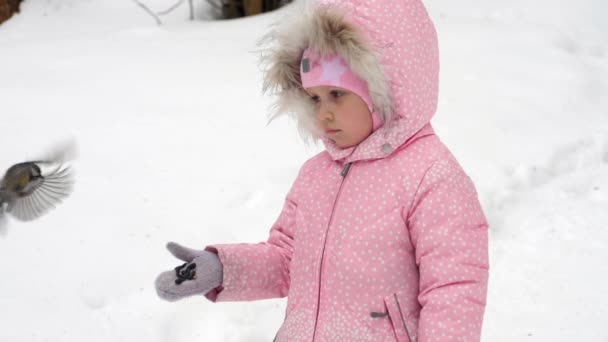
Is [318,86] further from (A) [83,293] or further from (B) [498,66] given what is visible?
(B) [498,66]

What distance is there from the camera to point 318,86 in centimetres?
161

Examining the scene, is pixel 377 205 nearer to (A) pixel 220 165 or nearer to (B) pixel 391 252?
(B) pixel 391 252

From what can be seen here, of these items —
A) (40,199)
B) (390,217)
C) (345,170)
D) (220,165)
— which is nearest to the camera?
(390,217)

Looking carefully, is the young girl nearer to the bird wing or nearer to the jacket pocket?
the jacket pocket

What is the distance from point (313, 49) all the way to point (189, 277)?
63cm

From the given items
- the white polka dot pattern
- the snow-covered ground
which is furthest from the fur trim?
the snow-covered ground

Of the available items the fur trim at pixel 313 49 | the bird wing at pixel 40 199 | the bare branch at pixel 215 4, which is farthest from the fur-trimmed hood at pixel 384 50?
the bare branch at pixel 215 4

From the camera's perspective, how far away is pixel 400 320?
5.02 ft

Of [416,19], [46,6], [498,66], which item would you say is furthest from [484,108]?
[46,6]

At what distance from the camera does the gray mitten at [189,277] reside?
65.5 inches

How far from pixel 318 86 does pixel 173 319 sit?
1507 millimetres

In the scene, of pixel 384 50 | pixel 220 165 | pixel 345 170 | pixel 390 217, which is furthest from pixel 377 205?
pixel 220 165

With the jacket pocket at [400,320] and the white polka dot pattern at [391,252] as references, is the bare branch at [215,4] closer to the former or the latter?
the white polka dot pattern at [391,252]

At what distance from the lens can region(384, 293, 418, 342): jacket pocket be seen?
1.52 m
